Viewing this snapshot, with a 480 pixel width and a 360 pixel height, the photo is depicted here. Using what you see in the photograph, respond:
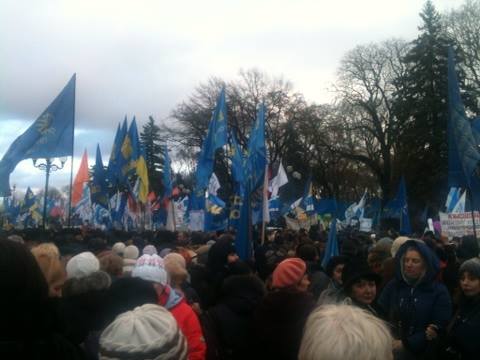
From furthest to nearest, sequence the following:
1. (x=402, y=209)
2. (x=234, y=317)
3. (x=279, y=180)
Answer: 1. (x=279, y=180)
2. (x=402, y=209)
3. (x=234, y=317)

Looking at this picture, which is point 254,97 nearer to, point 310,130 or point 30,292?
point 310,130

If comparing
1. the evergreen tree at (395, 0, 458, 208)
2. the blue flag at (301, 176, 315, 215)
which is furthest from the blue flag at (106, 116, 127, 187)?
the evergreen tree at (395, 0, 458, 208)

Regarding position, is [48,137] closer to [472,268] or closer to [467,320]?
[472,268]

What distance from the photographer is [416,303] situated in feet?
13.6

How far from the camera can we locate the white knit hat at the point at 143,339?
2.10 m

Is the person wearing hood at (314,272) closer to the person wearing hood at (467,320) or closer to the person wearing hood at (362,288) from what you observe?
the person wearing hood at (362,288)

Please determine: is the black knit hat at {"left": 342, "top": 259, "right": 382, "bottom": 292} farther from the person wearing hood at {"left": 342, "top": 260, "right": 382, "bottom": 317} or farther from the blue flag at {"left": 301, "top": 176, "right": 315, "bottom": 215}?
the blue flag at {"left": 301, "top": 176, "right": 315, "bottom": 215}

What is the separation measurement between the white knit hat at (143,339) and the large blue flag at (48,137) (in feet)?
26.5

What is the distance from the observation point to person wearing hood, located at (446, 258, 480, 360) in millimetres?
3654

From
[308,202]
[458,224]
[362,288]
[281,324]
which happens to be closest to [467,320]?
[362,288]

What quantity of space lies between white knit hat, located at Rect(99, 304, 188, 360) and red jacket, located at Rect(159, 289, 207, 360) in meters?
→ 1.24

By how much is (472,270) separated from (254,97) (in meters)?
39.3

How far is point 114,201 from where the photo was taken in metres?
18.5

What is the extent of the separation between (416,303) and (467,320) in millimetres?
411
